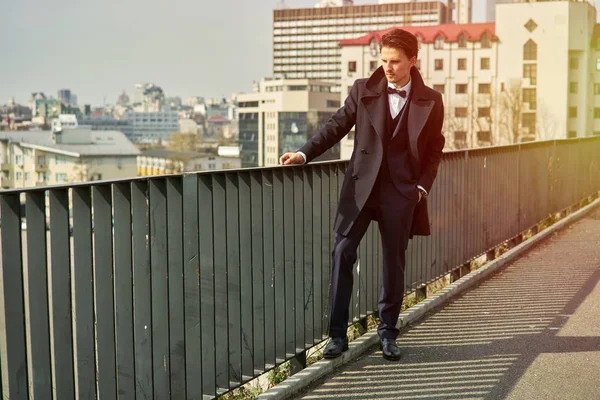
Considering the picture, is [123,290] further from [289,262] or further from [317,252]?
[317,252]

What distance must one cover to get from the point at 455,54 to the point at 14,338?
119007 millimetres

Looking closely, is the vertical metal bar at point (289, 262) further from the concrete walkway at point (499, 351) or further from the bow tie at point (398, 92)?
the bow tie at point (398, 92)

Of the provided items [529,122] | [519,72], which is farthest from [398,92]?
[529,122]

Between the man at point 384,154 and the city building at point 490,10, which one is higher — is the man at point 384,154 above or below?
below

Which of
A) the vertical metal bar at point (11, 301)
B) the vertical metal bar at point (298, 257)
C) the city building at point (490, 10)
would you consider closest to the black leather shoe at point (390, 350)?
the vertical metal bar at point (298, 257)

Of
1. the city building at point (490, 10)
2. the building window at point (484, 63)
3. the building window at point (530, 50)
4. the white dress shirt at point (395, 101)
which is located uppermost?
the city building at point (490, 10)

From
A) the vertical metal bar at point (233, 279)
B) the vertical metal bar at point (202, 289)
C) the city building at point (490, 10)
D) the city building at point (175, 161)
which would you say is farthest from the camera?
the city building at point (175, 161)

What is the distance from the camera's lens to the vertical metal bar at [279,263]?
4.87 metres

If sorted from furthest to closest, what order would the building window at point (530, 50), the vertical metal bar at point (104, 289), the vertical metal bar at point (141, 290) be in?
the building window at point (530, 50), the vertical metal bar at point (141, 290), the vertical metal bar at point (104, 289)

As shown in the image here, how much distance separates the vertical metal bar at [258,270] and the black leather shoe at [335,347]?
0.48 metres

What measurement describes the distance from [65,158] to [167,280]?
Result: 531 feet

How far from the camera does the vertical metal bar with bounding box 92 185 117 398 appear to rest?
3523 millimetres

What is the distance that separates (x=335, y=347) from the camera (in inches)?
202

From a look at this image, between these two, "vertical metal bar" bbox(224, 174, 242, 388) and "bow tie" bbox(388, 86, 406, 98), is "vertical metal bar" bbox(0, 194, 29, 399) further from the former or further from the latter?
"bow tie" bbox(388, 86, 406, 98)
